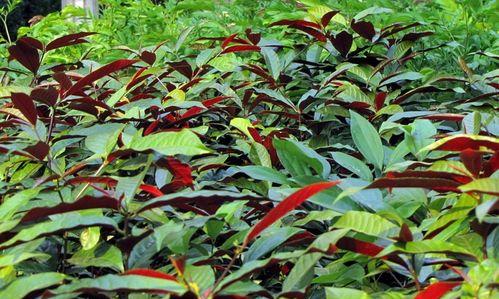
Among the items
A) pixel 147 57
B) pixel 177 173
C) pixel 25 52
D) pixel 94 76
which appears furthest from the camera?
pixel 147 57

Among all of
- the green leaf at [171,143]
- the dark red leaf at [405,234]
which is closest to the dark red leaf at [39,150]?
the green leaf at [171,143]

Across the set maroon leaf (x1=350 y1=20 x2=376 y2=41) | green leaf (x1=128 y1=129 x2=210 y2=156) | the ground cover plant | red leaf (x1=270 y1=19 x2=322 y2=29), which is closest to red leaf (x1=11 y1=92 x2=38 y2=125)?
the ground cover plant

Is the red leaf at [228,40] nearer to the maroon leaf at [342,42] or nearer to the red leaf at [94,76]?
the maroon leaf at [342,42]

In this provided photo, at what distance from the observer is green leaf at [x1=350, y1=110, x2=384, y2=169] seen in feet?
5.53

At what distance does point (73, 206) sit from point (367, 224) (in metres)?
0.50

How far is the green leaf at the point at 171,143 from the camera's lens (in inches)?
58.3

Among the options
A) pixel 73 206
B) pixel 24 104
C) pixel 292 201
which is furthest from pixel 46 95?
pixel 292 201

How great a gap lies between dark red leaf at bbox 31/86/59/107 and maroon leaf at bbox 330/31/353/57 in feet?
4.08

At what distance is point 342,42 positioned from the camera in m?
2.78

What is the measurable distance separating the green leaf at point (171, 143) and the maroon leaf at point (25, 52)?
839 millimetres

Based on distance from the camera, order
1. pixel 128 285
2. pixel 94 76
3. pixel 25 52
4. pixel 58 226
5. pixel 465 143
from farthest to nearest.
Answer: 1. pixel 25 52
2. pixel 94 76
3. pixel 465 143
4. pixel 58 226
5. pixel 128 285

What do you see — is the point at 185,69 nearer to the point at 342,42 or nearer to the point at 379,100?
the point at 342,42

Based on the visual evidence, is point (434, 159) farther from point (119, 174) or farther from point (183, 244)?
point (119, 174)

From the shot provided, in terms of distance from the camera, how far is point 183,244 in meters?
1.36
